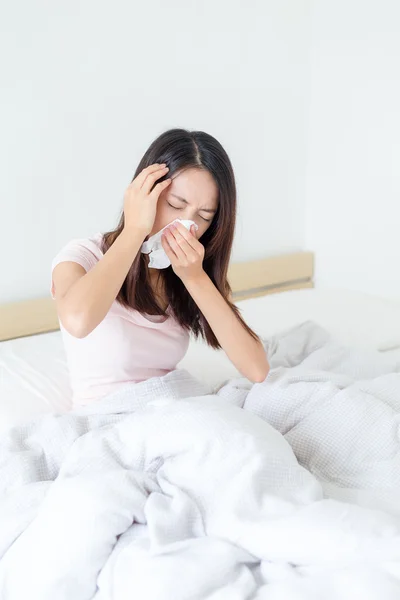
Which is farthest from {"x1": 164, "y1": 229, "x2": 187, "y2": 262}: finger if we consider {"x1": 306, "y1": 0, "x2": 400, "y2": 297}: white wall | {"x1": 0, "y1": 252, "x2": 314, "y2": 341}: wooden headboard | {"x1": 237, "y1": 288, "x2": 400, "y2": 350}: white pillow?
{"x1": 306, "y1": 0, "x2": 400, "y2": 297}: white wall

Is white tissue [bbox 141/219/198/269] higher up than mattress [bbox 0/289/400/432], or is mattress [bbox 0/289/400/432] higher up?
white tissue [bbox 141/219/198/269]

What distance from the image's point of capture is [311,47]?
9.96 feet

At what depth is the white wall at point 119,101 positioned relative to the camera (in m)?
2.24

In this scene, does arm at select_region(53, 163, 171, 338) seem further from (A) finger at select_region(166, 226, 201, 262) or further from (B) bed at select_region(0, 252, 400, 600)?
(B) bed at select_region(0, 252, 400, 600)

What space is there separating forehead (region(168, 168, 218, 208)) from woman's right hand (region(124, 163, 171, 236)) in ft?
0.08

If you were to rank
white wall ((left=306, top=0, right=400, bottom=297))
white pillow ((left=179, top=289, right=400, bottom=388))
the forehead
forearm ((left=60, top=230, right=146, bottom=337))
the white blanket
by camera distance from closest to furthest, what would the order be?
the white blanket < forearm ((left=60, top=230, right=146, bottom=337)) < the forehead < white pillow ((left=179, top=289, right=400, bottom=388)) < white wall ((left=306, top=0, right=400, bottom=297))

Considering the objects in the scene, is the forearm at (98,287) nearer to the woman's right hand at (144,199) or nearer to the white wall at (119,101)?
the woman's right hand at (144,199)

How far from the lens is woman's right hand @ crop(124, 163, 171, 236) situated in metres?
1.37

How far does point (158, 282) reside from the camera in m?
1.64

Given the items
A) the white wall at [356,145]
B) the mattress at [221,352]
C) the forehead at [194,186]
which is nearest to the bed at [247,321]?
the mattress at [221,352]

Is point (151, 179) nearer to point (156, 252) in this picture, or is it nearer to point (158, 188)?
point (158, 188)

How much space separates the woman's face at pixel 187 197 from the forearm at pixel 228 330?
0.50ft

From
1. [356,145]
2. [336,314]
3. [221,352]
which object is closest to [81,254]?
[221,352]

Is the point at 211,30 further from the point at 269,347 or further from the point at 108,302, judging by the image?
the point at 108,302
